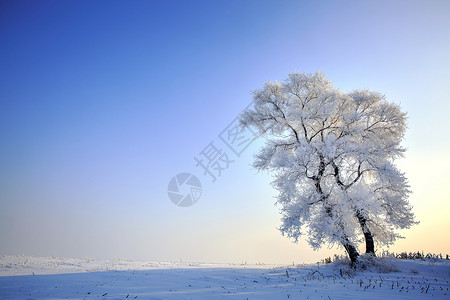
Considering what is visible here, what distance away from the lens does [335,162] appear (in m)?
16.2

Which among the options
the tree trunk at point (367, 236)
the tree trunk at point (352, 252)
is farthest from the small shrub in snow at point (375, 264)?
the tree trunk at point (367, 236)

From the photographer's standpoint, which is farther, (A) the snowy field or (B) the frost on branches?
(B) the frost on branches

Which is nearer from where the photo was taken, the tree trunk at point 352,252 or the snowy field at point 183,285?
the snowy field at point 183,285

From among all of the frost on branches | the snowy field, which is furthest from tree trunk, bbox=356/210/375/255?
the snowy field

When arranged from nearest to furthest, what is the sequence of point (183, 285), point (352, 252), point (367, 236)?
point (183, 285) < point (352, 252) < point (367, 236)

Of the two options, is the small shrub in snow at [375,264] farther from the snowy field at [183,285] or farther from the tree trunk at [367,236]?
the tree trunk at [367,236]

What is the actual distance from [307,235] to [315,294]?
6.61 m

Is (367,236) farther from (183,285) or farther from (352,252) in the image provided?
(183,285)

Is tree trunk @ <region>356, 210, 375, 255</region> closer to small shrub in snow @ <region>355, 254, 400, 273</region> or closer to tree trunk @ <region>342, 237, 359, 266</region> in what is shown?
small shrub in snow @ <region>355, 254, 400, 273</region>

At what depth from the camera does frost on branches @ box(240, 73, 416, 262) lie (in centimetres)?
1434

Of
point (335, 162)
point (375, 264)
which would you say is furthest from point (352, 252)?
point (335, 162)

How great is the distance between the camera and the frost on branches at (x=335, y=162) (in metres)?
14.3

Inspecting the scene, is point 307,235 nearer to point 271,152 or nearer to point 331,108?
point 271,152

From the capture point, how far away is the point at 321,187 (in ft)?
51.8
